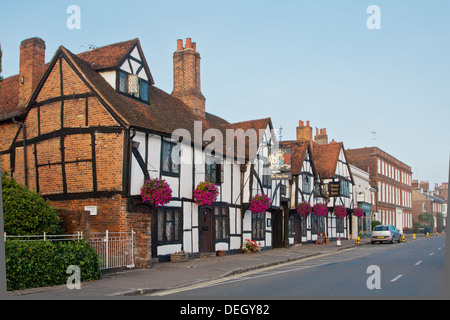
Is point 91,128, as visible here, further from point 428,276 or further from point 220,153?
point 428,276

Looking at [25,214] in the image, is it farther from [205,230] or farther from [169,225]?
[205,230]

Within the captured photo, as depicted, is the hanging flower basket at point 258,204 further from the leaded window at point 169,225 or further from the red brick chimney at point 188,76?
the leaded window at point 169,225

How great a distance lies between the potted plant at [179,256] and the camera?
1930cm

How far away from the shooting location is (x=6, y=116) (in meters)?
20.3

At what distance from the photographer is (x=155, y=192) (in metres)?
17.4

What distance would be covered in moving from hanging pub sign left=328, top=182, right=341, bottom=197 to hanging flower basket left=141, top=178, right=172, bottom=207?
1017 inches

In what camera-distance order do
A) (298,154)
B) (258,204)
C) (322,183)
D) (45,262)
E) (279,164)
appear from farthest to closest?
1. (322,183)
2. (298,154)
3. (279,164)
4. (258,204)
5. (45,262)

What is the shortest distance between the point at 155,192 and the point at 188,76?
35.6 ft

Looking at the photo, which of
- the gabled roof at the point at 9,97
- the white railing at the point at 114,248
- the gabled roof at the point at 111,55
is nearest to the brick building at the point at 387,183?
the gabled roof at the point at 111,55

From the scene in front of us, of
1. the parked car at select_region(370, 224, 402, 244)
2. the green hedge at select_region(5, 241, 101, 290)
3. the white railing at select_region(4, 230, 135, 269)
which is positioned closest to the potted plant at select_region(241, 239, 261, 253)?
the white railing at select_region(4, 230, 135, 269)

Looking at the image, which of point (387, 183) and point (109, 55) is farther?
point (387, 183)

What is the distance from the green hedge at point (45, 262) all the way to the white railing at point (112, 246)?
0.56 meters

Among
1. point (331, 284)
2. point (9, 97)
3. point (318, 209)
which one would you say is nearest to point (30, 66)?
point (9, 97)
